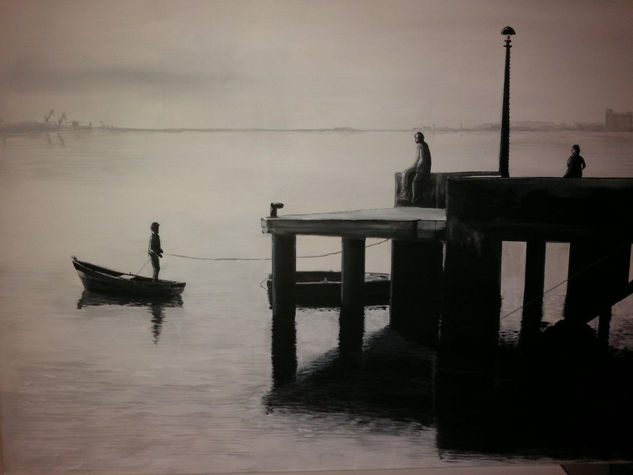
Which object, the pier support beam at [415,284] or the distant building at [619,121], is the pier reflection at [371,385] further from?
the distant building at [619,121]

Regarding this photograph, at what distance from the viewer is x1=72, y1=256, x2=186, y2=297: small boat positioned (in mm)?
2893

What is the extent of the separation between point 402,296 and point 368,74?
1266 mm

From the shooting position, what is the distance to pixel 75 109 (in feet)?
9.48

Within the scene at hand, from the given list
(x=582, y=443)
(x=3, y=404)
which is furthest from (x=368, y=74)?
(x=3, y=404)

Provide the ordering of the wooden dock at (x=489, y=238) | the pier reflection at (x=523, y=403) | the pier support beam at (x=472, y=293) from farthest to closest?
1. the pier reflection at (x=523, y=403)
2. the pier support beam at (x=472, y=293)
3. the wooden dock at (x=489, y=238)

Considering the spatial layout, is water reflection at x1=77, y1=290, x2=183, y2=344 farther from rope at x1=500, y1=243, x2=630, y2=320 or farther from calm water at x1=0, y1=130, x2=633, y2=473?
rope at x1=500, y1=243, x2=630, y2=320

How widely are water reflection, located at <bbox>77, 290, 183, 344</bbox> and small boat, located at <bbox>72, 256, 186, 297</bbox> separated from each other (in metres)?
0.03

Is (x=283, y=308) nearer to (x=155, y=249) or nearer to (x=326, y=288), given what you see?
(x=326, y=288)

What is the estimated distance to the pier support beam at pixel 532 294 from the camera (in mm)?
3045

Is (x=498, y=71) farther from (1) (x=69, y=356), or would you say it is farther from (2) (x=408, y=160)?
(1) (x=69, y=356)

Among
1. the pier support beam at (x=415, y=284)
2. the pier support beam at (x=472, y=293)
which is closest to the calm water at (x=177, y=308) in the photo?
the pier support beam at (x=472, y=293)

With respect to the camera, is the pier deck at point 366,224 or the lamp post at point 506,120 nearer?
the lamp post at point 506,120

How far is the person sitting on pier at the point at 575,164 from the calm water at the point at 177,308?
4 cm

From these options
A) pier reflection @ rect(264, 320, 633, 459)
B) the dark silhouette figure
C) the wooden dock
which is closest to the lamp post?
the wooden dock
